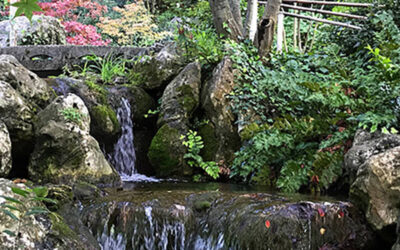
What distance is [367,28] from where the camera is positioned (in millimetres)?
7031

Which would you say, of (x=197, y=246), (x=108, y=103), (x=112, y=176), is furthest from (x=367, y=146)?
(x=108, y=103)

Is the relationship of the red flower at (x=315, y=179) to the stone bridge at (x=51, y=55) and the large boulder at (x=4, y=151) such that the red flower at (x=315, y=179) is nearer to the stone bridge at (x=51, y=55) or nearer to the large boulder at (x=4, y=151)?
the large boulder at (x=4, y=151)

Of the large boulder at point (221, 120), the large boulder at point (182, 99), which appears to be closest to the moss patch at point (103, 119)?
the large boulder at point (182, 99)

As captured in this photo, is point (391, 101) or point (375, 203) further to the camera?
point (391, 101)

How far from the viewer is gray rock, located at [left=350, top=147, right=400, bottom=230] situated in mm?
3420

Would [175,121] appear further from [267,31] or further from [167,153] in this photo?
[267,31]

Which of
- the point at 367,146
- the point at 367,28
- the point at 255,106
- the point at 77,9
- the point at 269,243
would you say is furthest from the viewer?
the point at 77,9

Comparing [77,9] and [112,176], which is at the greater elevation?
[77,9]

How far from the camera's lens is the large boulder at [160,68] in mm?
7578

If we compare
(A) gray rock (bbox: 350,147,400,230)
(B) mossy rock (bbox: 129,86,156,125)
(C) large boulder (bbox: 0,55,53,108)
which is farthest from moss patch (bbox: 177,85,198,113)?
(A) gray rock (bbox: 350,147,400,230)

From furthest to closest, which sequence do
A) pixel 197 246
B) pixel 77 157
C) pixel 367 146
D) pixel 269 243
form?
pixel 77 157
pixel 367 146
pixel 197 246
pixel 269 243

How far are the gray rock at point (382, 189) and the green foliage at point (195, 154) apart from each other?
2.97m

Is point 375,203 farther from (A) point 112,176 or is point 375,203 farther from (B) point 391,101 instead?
(A) point 112,176

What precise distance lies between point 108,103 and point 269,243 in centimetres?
458
